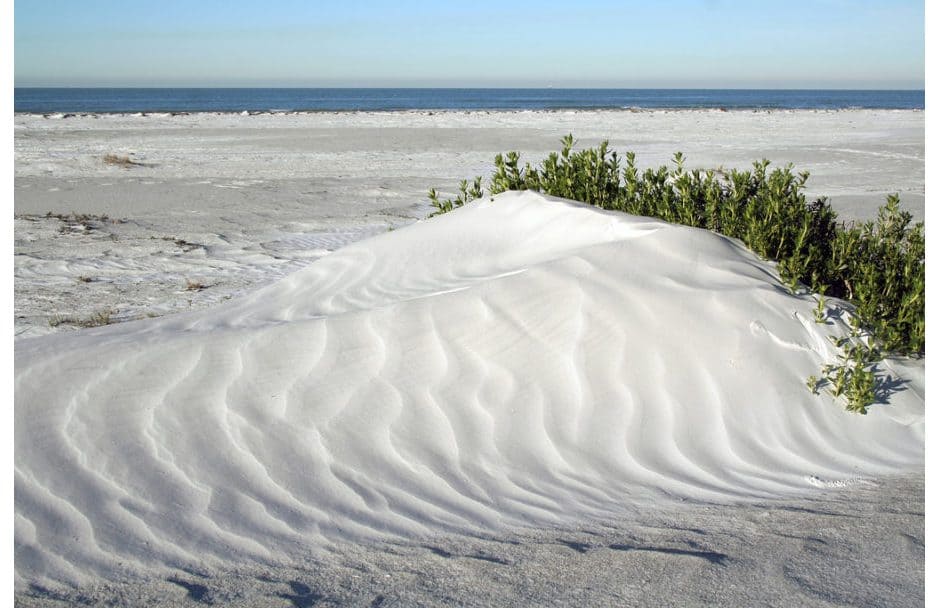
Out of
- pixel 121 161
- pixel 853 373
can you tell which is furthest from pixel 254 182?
pixel 853 373

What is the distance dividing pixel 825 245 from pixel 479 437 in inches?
106

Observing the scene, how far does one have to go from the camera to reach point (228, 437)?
3.54 meters

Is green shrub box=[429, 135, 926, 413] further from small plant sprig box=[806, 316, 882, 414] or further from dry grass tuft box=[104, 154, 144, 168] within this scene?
dry grass tuft box=[104, 154, 144, 168]

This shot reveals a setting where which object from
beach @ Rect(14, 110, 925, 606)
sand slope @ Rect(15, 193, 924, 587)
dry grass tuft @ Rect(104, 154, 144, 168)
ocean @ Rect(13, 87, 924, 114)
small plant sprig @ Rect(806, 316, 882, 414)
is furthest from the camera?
ocean @ Rect(13, 87, 924, 114)

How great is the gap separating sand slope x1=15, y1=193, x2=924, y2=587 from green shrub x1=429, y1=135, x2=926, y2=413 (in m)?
0.14

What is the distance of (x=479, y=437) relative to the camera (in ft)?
12.0

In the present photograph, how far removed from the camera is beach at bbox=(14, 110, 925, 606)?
2.69 metres

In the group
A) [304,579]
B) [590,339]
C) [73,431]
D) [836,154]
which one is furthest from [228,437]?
[836,154]

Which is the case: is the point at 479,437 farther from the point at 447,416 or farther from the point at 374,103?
the point at 374,103

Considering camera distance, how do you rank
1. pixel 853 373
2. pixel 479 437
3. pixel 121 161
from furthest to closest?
→ pixel 121 161 < pixel 853 373 < pixel 479 437

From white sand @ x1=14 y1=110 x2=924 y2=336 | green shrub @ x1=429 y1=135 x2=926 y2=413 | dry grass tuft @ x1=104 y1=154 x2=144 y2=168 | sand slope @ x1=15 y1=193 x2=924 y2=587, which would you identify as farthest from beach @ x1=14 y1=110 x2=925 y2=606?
dry grass tuft @ x1=104 y1=154 x2=144 y2=168

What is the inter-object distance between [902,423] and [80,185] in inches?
A: 485

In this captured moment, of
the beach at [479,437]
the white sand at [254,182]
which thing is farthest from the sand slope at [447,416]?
the white sand at [254,182]
